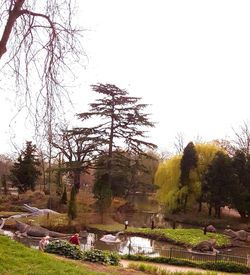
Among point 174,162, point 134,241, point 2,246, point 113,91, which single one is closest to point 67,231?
point 134,241

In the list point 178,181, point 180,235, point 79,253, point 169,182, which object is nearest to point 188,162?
point 178,181

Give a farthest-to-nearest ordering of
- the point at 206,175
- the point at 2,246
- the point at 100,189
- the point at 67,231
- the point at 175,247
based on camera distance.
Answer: the point at 206,175 → the point at 100,189 → the point at 67,231 → the point at 175,247 → the point at 2,246

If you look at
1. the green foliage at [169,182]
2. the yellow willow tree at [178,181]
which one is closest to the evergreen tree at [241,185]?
the yellow willow tree at [178,181]

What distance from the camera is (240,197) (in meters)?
33.7

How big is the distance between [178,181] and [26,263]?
3106cm

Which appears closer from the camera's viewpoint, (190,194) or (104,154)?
(104,154)

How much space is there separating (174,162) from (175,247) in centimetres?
1621

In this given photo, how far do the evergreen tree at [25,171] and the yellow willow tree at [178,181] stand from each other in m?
11.9

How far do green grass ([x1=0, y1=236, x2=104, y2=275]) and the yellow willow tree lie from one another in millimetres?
28777

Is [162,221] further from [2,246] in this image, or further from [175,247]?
[2,246]

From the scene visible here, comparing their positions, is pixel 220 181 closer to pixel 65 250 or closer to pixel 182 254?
pixel 182 254

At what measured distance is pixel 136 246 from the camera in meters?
22.4

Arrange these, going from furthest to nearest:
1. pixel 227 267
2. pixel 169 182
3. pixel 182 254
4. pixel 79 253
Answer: pixel 169 182 → pixel 182 254 → pixel 227 267 → pixel 79 253

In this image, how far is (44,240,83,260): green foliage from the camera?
1259 cm
